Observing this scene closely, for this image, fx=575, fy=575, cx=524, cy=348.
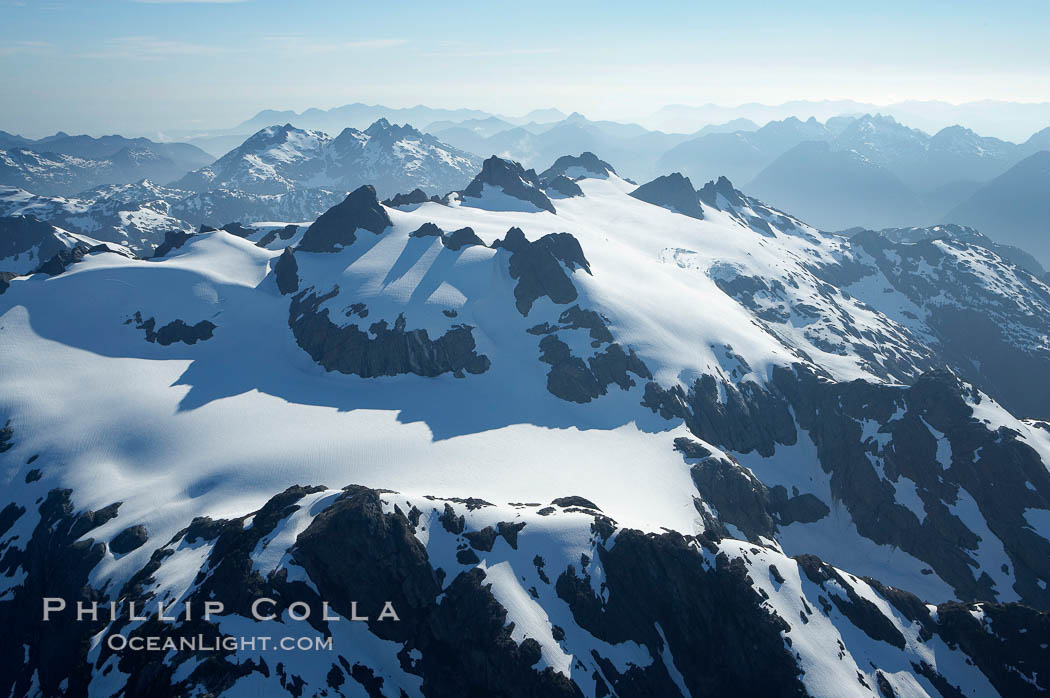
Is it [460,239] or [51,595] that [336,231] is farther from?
[51,595]

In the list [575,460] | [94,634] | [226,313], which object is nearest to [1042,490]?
[575,460]

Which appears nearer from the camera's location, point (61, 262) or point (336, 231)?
point (61, 262)

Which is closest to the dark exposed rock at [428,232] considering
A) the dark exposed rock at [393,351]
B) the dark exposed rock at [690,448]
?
the dark exposed rock at [393,351]

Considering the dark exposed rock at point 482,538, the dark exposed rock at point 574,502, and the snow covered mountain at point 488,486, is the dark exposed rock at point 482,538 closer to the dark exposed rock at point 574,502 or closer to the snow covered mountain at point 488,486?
the snow covered mountain at point 488,486

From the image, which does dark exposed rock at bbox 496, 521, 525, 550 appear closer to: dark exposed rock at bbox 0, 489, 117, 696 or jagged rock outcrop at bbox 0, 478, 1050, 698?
jagged rock outcrop at bbox 0, 478, 1050, 698

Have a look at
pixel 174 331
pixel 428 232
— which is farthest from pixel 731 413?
pixel 174 331

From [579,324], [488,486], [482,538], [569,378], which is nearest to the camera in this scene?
[482,538]
